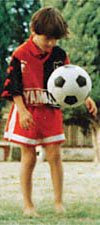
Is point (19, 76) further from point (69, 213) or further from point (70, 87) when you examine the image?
point (69, 213)

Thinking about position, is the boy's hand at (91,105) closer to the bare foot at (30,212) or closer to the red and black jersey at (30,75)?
the red and black jersey at (30,75)

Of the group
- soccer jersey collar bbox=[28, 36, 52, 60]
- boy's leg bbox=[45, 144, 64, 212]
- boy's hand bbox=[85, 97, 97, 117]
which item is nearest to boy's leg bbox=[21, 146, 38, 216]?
boy's leg bbox=[45, 144, 64, 212]

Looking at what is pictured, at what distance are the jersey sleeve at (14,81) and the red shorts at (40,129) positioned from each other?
0.51ft

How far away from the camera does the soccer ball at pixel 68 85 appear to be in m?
5.23

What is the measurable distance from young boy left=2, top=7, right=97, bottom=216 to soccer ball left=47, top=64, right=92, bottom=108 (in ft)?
0.34

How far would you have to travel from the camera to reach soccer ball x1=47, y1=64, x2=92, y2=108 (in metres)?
5.23

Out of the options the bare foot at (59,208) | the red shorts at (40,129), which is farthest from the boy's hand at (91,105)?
the bare foot at (59,208)

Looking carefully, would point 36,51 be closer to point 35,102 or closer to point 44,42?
point 44,42

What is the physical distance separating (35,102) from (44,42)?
430 mm

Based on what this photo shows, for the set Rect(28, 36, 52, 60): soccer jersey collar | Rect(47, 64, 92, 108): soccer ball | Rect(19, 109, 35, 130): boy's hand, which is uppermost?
Rect(28, 36, 52, 60): soccer jersey collar

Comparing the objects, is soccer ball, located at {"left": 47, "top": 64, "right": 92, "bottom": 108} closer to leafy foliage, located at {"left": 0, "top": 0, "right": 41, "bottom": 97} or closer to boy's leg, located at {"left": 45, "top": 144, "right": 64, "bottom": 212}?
boy's leg, located at {"left": 45, "top": 144, "right": 64, "bottom": 212}

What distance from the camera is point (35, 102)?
531cm

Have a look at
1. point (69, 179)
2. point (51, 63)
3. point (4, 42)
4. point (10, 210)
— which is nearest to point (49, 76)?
point (51, 63)

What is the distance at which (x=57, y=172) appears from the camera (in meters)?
5.39
